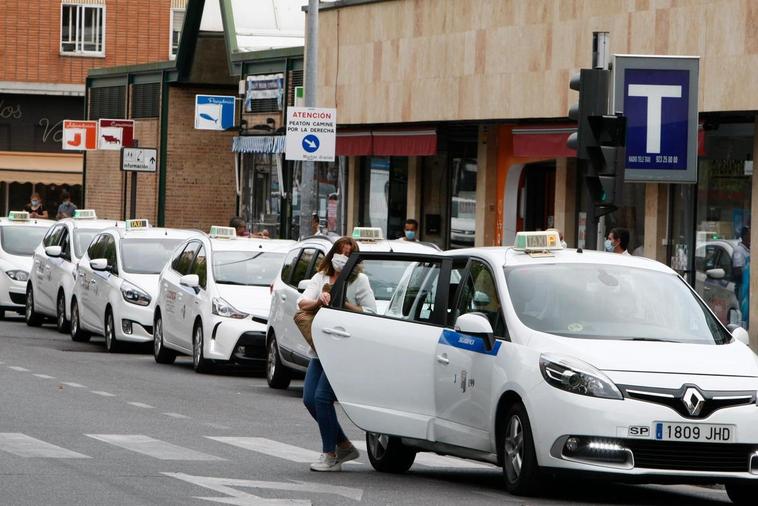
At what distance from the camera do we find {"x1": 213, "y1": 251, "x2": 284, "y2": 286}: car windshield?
21.7 meters

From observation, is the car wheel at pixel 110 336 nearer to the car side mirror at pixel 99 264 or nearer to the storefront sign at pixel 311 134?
the car side mirror at pixel 99 264

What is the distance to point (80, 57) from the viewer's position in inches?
Result: 2470

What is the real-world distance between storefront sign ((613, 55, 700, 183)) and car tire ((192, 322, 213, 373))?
274 inches

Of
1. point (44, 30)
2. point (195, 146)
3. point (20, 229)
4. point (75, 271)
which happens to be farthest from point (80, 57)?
point (75, 271)

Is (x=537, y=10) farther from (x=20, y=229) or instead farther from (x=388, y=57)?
(x=20, y=229)

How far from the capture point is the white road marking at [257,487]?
1035cm

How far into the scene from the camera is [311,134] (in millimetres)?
26297

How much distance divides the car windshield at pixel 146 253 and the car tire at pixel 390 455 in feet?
41.6

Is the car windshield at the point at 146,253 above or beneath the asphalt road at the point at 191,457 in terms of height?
above

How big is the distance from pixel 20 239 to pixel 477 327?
21.6 metres

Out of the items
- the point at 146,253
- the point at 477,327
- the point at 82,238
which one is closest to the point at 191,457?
the point at 477,327

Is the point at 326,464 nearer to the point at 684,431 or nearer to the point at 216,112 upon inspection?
the point at 684,431

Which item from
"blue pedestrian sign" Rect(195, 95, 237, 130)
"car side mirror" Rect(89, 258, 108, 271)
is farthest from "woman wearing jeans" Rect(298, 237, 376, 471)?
"blue pedestrian sign" Rect(195, 95, 237, 130)

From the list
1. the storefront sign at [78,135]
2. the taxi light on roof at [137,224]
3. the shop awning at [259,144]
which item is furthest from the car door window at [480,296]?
the storefront sign at [78,135]
